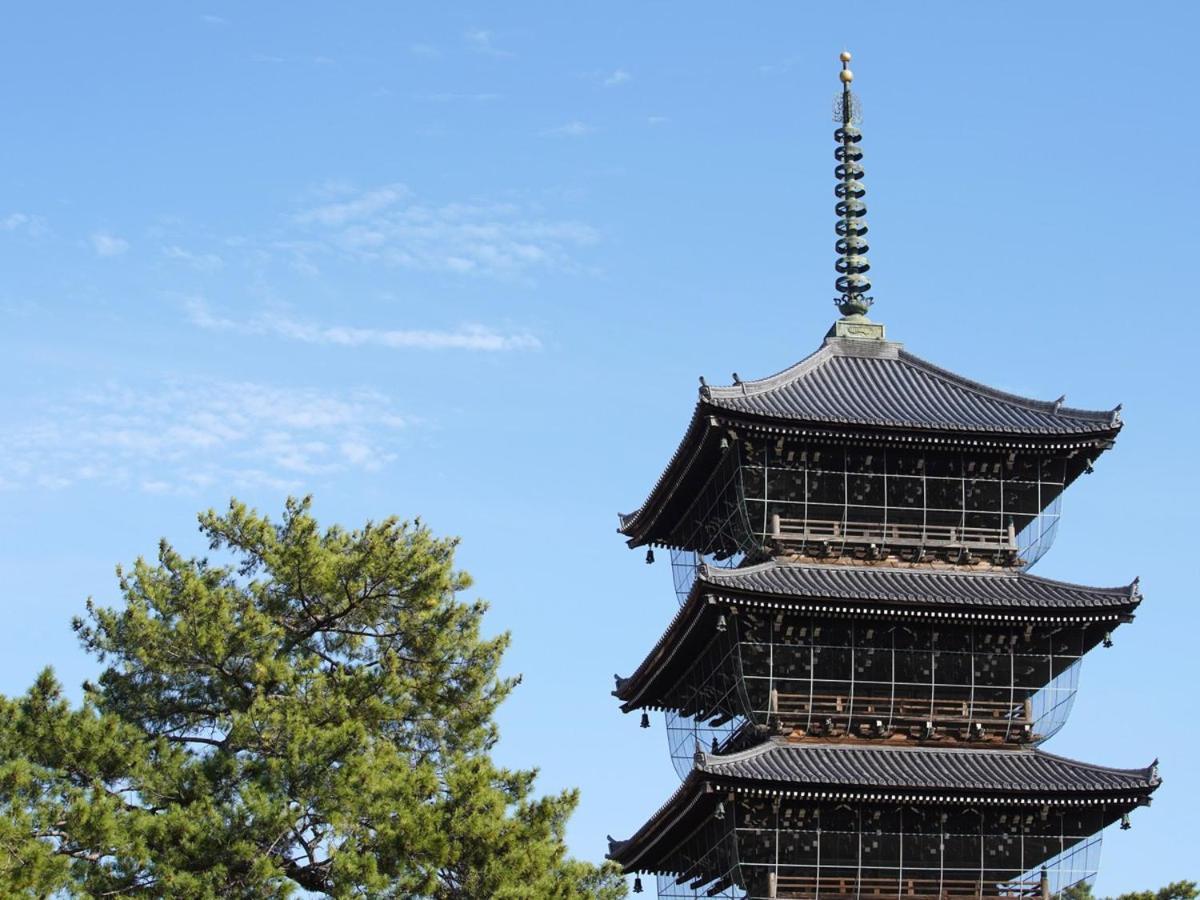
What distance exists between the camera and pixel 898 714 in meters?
43.6

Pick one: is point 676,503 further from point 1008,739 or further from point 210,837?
point 210,837

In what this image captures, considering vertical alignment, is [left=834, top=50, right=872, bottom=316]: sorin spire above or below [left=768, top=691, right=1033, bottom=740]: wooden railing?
above

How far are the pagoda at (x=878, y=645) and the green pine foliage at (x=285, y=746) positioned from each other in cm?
448

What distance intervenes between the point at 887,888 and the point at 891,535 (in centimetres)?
828

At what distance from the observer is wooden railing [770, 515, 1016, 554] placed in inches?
1768

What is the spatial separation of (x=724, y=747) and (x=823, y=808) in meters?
3.99

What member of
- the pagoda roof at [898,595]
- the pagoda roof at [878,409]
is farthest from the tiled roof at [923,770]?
the pagoda roof at [878,409]

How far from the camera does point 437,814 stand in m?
40.7

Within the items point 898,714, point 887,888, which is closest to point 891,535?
point 898,714

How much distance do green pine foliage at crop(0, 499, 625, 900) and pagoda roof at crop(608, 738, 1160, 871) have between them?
146 inches

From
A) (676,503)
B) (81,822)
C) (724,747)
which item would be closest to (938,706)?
(724,747)

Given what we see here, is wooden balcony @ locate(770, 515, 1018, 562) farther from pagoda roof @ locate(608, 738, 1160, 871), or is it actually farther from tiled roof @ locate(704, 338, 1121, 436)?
pagoda roof @ locate(608, 738, 1160, 871)

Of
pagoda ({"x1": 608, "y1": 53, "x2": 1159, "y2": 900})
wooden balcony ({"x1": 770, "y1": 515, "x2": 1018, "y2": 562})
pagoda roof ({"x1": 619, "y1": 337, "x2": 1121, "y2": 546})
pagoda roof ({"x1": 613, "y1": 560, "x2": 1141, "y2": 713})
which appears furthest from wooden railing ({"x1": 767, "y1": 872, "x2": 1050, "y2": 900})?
pagoda roof ({"x1": 619, "y1": 337, "x2": 1121, "y2": 546})

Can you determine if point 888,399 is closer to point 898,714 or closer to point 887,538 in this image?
point 887,538
